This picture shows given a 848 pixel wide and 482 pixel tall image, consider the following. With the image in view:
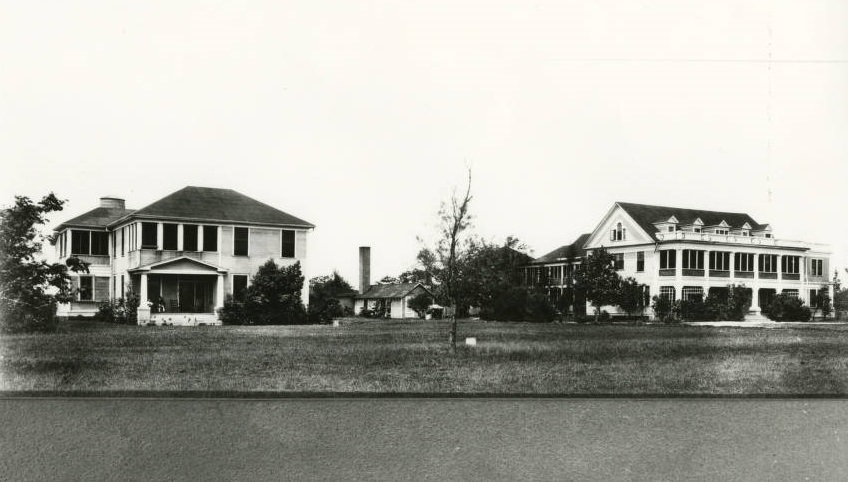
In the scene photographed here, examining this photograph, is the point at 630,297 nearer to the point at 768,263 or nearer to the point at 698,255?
the point at 698,255

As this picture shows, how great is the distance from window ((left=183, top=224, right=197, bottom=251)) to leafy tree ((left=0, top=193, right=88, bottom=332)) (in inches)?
937

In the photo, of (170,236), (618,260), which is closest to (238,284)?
(170,236)

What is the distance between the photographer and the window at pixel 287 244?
41.0 metres

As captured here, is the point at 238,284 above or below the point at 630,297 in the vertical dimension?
above

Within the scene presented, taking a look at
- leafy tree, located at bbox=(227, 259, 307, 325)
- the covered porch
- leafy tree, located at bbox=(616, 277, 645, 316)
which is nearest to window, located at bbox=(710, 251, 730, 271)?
leafy tree, located at bbox=(616, 277, 645, 316)

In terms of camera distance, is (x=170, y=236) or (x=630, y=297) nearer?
(x=170, y=236)

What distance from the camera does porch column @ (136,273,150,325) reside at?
115 ft

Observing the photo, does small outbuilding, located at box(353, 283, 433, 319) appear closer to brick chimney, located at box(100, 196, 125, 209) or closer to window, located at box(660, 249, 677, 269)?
window, located at box(660, 249, 677, 269)

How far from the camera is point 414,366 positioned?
15.7m

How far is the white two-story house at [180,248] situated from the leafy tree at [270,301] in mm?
1722

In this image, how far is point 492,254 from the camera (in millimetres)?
22578

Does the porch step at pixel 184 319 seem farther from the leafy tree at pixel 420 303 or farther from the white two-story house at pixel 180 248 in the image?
the leafy tree at pixel 420 303

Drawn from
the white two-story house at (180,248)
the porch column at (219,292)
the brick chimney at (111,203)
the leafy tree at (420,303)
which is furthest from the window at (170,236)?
the leafy tree at (420,303)

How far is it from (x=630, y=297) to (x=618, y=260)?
463 cm
